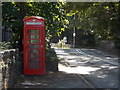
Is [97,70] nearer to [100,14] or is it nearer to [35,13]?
[35,13]

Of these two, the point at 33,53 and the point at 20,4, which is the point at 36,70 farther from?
the point at 20,4

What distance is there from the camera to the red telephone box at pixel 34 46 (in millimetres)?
Result: 10141

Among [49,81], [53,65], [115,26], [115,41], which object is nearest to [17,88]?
[49,81]

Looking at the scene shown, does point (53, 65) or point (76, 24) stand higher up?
point (76, 24)

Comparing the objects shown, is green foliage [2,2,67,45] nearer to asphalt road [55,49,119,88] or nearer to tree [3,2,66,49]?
tree [3,2,66,49]

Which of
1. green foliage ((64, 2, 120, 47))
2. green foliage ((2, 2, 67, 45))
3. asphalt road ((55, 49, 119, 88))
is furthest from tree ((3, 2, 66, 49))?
asphalt road ((55, 49, 119, 88))

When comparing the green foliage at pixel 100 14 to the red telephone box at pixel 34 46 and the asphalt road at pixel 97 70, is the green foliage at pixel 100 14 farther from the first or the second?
the asphalt road at pixel 97 70

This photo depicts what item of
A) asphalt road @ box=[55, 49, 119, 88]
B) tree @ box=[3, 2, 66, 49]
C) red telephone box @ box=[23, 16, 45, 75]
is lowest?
asphalt road @ box=[55, 49, 119, 88]

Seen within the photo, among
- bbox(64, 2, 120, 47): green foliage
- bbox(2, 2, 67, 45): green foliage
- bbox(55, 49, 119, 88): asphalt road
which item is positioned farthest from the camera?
bbox(64, 2, 120, 47): green foliage

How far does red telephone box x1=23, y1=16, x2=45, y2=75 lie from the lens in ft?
33.3

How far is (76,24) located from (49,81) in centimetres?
2808

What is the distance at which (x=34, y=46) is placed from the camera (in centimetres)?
1031

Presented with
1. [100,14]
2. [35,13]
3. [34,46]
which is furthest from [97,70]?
[100,14]

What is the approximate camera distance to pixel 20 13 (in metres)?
12.5
